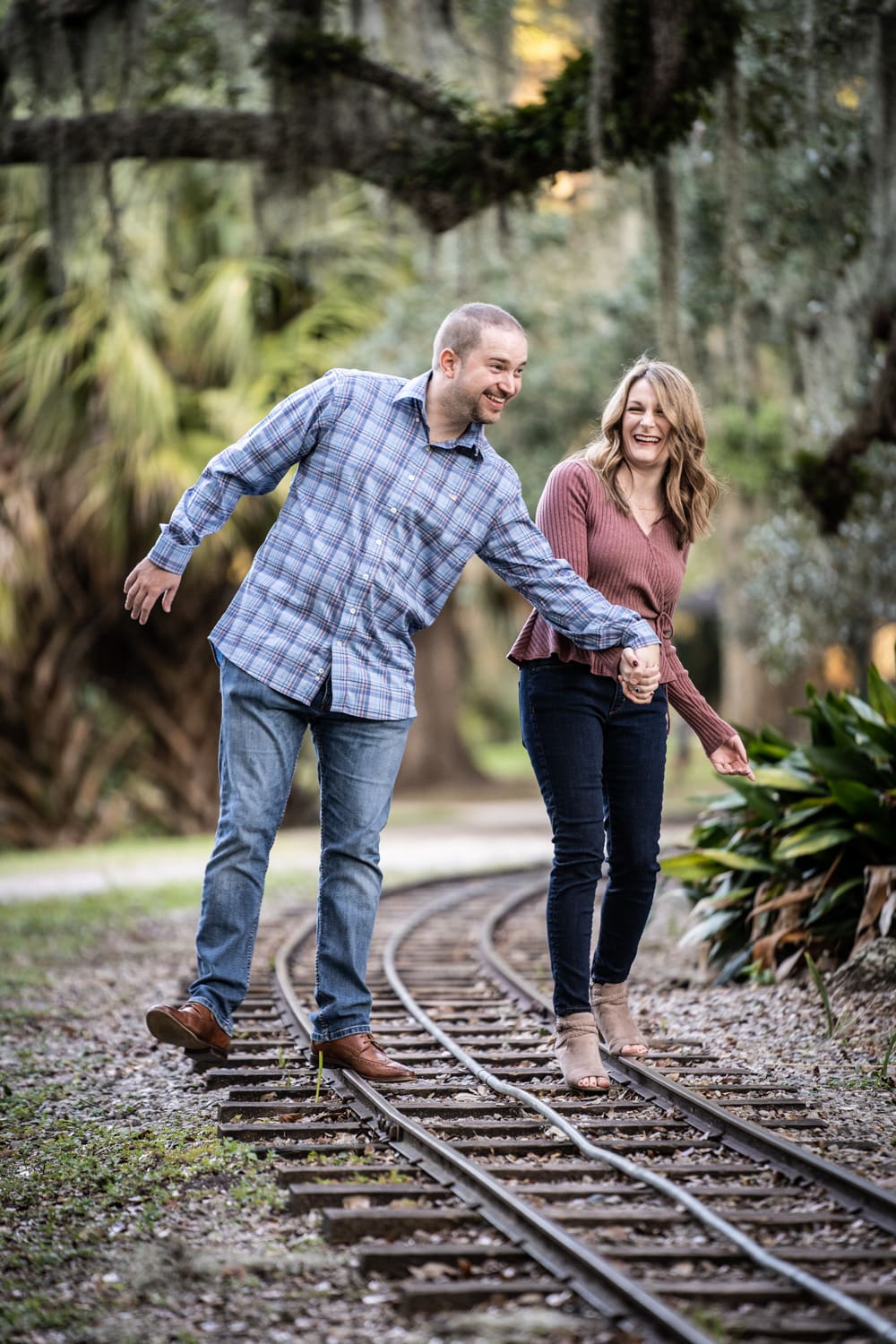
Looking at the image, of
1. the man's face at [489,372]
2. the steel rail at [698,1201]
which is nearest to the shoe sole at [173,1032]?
the steel rail at [698,1201]

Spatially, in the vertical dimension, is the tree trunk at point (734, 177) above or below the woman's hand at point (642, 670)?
above

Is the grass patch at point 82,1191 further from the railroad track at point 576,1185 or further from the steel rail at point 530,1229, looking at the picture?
the steel rail at point 530,1229

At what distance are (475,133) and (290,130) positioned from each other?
3.84ft

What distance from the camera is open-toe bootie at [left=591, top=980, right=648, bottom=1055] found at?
5.00 m

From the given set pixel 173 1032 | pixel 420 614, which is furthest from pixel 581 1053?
pixel 420 614

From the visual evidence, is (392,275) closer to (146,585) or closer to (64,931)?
(64,931)

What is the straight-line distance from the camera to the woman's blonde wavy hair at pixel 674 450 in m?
4.61

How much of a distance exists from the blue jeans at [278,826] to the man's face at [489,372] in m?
0.95

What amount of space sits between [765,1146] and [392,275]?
1363cm

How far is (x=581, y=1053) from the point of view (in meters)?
4.63

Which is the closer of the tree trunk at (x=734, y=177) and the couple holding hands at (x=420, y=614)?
the couple holding hands at (x=420, y=614)

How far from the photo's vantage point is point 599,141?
819 cm

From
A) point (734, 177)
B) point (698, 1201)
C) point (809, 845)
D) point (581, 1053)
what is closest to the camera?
point (698, 1201)

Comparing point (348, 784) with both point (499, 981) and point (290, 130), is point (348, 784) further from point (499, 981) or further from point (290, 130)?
point (290, 130)
